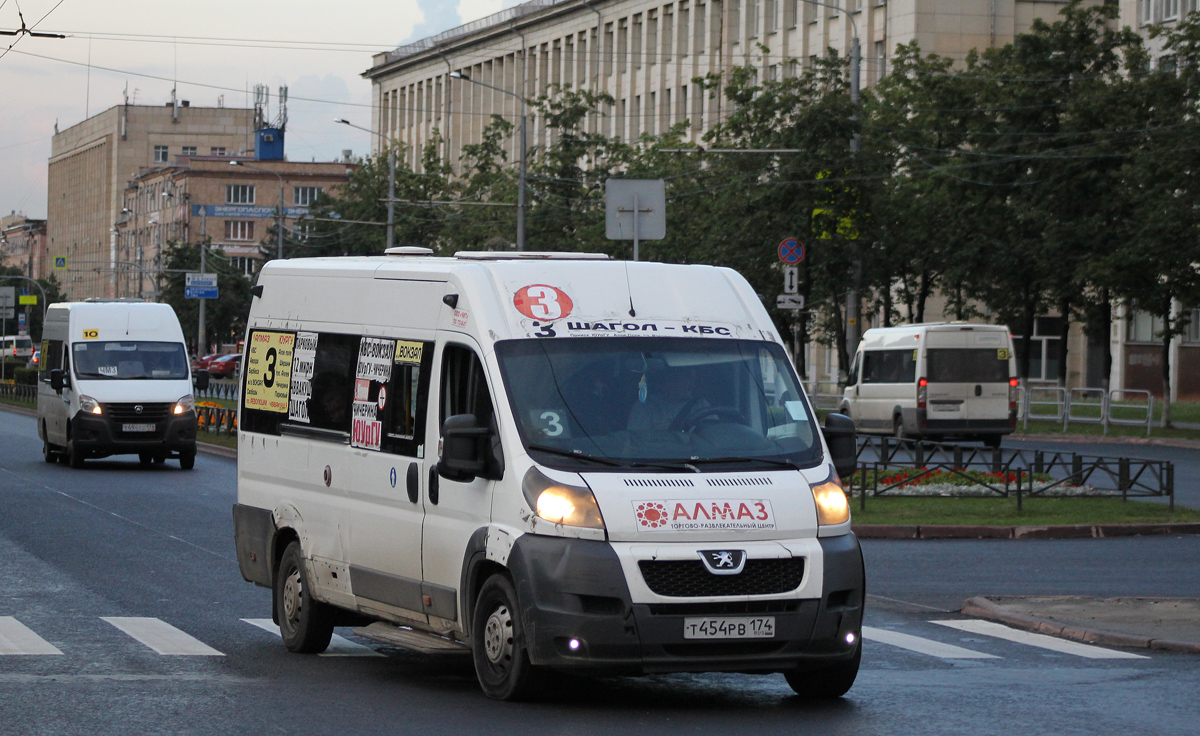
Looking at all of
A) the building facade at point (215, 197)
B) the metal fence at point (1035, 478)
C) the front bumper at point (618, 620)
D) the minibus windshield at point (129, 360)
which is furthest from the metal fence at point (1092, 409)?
the building facade at point (215, 197)

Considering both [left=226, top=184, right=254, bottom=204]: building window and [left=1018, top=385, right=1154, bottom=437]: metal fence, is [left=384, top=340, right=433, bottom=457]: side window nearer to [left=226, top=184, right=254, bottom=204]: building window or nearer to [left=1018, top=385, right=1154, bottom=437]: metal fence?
[left=1018, top=385, right=1154, bottom=437]: metal fence

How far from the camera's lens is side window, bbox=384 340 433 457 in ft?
31.2

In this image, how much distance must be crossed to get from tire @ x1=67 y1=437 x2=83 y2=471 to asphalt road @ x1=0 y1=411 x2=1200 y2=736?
42.6ft

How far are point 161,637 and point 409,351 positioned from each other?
290 centimetres

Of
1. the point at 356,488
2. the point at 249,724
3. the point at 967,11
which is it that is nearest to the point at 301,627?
the point at 356,488

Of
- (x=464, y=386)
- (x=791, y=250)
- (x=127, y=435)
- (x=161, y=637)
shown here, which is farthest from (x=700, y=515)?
(x=791, y=250)

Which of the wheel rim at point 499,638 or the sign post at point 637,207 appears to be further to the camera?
the sign post at point 637,207

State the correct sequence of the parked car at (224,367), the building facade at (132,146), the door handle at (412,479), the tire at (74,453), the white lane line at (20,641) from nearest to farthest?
the door handle at (412,479) < the white lane line at (20,641) < the tire at (74,453) < the parked car at (224,367) < the building facade at (132,146)

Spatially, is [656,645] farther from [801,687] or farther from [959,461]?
[959,461]

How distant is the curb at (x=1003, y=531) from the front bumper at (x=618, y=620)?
10.1 m

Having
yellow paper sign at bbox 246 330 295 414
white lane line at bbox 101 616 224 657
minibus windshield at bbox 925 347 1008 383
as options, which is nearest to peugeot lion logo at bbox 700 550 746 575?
white lane line at bbox 101 616 224 657

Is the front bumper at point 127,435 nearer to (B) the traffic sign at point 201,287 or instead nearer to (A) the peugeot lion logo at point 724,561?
(A) the peugeot lion logo at point 724,561

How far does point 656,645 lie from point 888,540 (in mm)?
10537

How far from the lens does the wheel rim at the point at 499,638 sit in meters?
8.63
